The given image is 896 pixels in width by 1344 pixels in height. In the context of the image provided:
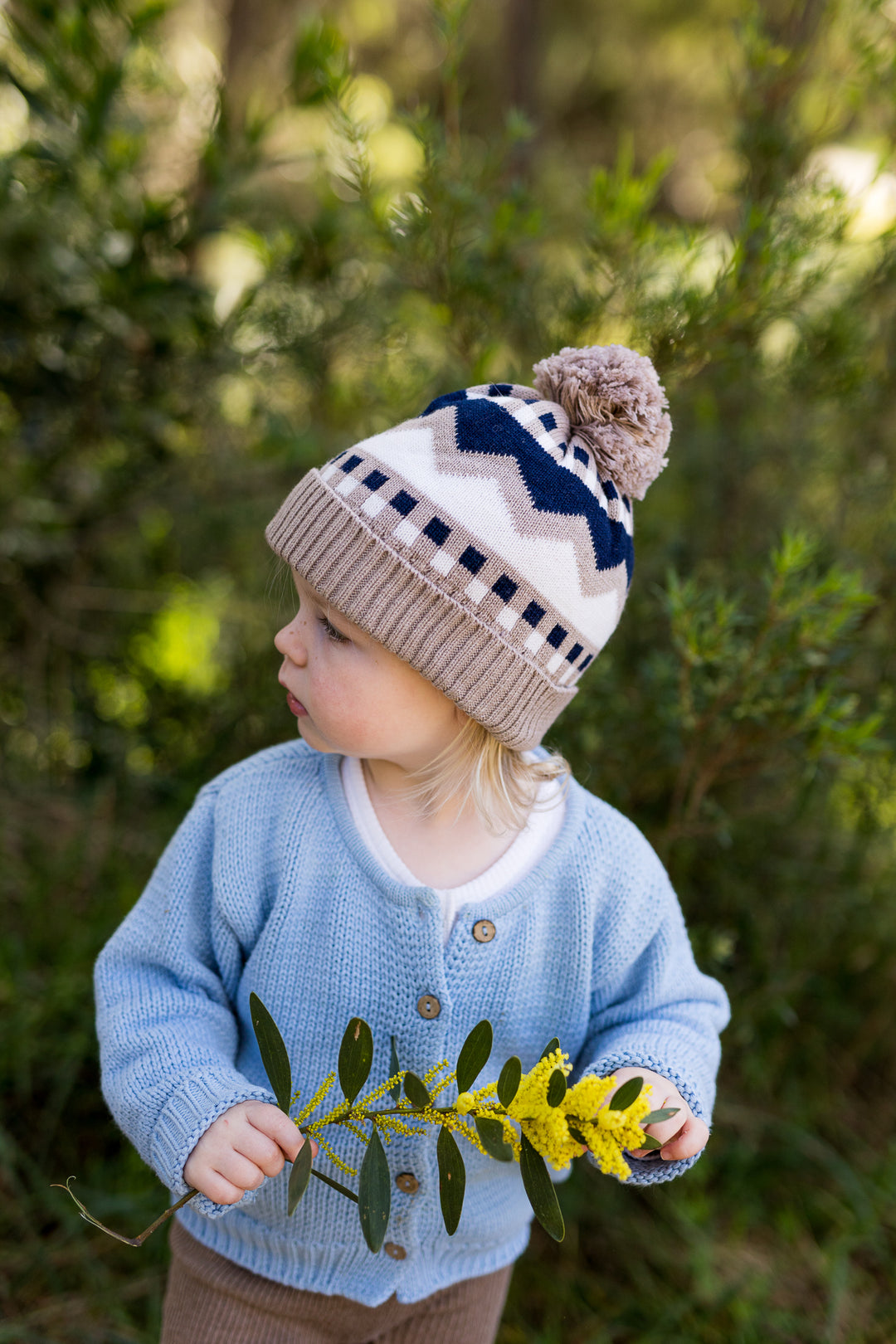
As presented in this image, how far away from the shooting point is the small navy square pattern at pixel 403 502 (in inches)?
55.6

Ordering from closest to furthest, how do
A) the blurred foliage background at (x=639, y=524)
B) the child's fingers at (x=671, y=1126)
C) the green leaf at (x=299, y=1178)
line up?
the green leaf at (x=299, y=1178)
the child's fingers at (x=671, y=1126)
the blurred foliage background at (x=639, y=524)

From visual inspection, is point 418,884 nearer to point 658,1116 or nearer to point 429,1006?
point 429,1006

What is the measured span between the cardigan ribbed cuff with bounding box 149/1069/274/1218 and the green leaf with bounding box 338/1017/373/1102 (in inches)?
6.4

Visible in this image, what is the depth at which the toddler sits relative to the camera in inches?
55.9

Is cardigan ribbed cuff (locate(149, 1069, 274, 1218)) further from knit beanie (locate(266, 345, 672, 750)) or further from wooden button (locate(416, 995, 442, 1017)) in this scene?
knit beanie (locate(266, 345, 672, 750))

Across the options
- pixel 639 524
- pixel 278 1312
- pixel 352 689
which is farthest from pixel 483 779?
pixel 639 524

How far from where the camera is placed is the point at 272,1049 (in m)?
1.26

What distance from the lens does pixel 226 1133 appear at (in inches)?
51.5

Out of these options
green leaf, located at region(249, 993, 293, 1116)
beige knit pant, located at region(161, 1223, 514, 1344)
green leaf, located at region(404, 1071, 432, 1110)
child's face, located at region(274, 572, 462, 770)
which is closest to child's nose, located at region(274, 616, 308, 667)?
child's face, located at region(274, 572, 462, 770)

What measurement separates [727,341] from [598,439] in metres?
0.73

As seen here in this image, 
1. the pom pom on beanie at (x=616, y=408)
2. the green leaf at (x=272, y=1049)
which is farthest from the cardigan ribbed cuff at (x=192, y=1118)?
the pom pom on beanie at (x=616, y=408)

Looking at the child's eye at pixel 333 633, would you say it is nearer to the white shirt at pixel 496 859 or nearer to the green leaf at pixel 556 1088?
the white shirt at pixel 496 859

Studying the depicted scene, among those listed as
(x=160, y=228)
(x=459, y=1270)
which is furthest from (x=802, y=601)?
(x=160, y=228)

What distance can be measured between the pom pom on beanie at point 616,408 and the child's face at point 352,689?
434 millimetres
